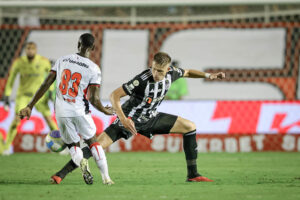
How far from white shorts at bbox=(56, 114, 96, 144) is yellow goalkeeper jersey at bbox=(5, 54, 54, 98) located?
4624 mm

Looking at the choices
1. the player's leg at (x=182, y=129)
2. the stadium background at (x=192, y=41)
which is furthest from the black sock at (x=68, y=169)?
the stadium background at (x=192, y=41)

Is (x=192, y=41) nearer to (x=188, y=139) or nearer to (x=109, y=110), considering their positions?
(x=188, y=139)

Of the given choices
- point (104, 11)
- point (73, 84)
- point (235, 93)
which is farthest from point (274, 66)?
point (73, 84)

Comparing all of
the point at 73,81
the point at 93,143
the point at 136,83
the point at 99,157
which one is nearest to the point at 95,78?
the point at 73,81

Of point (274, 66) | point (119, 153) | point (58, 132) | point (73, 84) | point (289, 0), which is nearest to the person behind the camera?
point (73, 84)

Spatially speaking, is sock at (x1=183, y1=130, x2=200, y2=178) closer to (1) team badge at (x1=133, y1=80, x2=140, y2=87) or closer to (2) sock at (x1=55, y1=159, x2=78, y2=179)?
(1) team badge at (x1=133, y1=80, x2=140, y2=87)

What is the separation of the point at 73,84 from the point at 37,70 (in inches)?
189

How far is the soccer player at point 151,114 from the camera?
672cm

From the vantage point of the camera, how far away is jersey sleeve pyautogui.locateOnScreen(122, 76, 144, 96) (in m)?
6.67

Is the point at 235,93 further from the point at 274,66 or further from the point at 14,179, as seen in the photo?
the point at 14,179

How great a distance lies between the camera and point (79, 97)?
21.0 ft

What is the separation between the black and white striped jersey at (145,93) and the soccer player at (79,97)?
0.47 meters

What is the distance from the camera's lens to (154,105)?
7023 millimetres

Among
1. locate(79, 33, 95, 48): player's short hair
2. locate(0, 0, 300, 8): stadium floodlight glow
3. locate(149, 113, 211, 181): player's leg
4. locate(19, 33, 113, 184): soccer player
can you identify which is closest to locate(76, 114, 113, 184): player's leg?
locate(19, 33, 113, 184): soccer player
